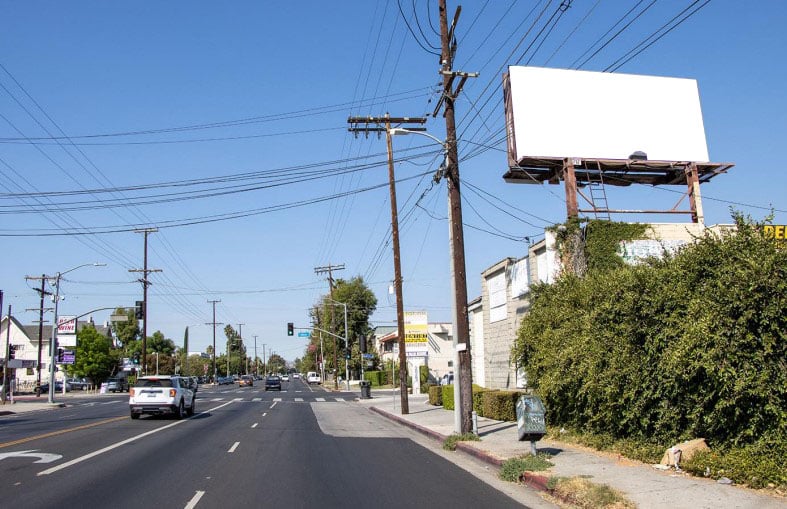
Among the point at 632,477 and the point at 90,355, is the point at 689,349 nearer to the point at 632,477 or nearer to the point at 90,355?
the point at 632,477

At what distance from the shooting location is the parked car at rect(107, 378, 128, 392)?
250 ft

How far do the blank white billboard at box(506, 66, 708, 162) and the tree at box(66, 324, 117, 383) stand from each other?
2881 inches

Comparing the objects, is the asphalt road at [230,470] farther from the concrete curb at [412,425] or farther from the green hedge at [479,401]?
the green hedge at [479,401]

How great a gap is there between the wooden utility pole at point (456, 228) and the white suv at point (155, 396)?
13.8m

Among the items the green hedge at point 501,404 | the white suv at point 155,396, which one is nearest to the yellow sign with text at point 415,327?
the green hedge at point 501,404

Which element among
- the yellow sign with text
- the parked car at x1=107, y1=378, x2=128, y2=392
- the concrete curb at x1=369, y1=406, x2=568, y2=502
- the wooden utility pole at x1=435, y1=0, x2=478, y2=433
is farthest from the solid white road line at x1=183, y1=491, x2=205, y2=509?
the parked car at x1=107, y1=378, x2=128, y2=392

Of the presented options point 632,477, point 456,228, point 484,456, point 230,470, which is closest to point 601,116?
point 456,228

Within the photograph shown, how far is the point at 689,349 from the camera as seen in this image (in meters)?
9.73

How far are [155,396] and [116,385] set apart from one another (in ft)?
202

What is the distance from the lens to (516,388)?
79.8 feet

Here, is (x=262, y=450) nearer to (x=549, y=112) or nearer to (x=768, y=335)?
(x=768, y=335)

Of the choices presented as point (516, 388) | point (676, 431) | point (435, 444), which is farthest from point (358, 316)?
point (676, 431)

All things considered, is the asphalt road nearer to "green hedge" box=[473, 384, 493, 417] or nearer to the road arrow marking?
the road arrow marking

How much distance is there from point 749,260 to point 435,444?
10167 mm
